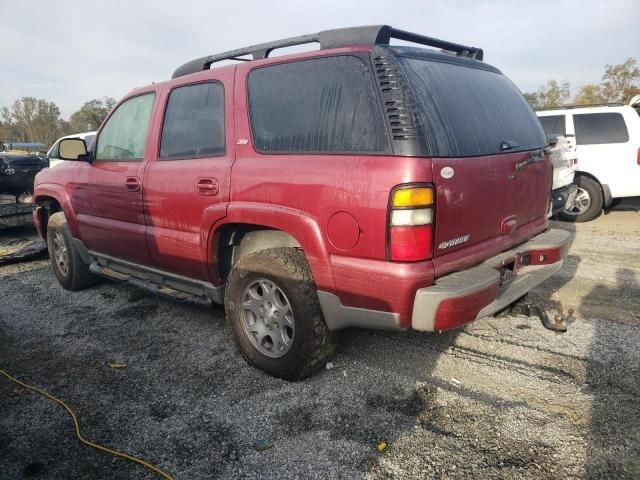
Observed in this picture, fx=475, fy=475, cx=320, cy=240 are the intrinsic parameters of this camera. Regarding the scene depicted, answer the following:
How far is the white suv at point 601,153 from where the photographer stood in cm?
777

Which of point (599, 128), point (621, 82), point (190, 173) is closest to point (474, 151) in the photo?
point (190, 173)

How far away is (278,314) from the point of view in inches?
116

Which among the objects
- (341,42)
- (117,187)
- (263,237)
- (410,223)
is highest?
(341,42)

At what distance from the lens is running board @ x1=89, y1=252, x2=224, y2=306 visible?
3.47 metres

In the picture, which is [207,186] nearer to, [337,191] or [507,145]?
[337,191]

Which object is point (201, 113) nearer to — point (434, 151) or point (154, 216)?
point (154, 216)

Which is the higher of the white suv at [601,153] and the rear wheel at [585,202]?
the white suv at [601,153]

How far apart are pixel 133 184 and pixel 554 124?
24.8ft

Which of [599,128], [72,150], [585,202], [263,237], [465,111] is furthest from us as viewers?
[585,202]

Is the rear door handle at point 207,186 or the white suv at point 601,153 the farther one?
the white suv at point 601,153

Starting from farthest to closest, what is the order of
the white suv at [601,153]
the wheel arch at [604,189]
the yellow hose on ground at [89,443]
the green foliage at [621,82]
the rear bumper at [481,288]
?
the green foliage at [621,82] < the wheel arch at [604,189] < the white suv at [601,153] < the rear bumper at [481,288] < the yellow hose on ground at [89,443]

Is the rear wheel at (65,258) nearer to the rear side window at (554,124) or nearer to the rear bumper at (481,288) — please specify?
the rear bumper at (481,288)

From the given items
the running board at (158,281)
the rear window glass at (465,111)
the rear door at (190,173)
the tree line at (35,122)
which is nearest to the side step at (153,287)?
Answer: the running board at (158,281)

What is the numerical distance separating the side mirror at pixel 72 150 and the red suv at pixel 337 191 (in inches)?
29.3
